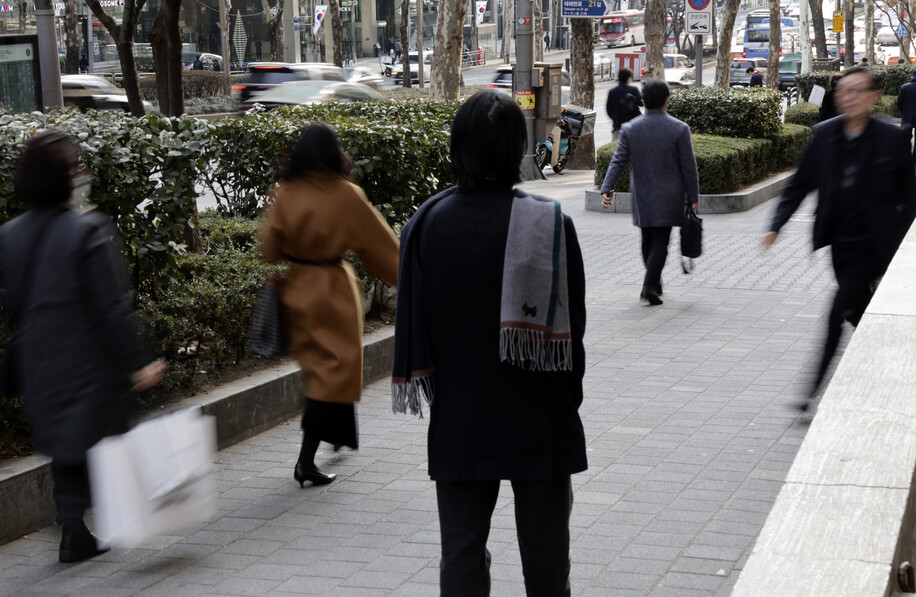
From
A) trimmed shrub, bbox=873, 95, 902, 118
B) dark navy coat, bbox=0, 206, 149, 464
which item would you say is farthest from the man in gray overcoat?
trimmed shrub, bbox=873, 95, 902, 118

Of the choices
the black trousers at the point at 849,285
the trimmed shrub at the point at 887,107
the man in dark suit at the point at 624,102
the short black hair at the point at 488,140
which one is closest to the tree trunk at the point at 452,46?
the man in dark suit at the point at 624,102

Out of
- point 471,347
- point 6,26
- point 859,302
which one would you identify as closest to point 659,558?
point 471,347

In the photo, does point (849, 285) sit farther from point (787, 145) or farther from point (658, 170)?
point (787, 145)

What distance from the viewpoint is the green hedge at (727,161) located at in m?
15.7

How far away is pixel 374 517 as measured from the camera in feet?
16.8

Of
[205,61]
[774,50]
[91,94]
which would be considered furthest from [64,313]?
[205,61]

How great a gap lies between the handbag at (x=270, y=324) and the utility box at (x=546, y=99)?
1472 centimetres

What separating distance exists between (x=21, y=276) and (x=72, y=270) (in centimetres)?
22

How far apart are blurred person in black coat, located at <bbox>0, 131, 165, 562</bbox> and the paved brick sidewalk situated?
0.77 metres

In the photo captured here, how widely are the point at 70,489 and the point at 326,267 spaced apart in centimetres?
154

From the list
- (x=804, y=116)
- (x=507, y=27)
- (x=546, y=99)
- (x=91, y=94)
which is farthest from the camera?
(x=507, y=27)

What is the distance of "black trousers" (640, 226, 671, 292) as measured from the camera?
9.41 meters

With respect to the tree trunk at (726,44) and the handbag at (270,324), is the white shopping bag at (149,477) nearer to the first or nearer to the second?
the handbag at (270,324)

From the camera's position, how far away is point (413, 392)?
10.8 feet
